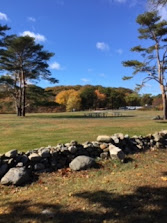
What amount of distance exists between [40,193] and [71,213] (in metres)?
1.02

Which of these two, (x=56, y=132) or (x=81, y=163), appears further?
(x=56, y=132)

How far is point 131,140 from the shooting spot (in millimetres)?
7500

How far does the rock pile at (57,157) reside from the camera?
5.04 metres

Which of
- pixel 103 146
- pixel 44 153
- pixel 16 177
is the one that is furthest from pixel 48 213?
pixel 103 146

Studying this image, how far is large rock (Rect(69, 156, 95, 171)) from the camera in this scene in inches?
222

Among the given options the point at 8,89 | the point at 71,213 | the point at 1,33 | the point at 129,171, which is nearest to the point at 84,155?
the point at 129,171

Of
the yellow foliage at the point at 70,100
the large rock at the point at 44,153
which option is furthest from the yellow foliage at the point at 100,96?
the large rock at the point at 44,153

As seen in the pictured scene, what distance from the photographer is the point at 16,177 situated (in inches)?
191

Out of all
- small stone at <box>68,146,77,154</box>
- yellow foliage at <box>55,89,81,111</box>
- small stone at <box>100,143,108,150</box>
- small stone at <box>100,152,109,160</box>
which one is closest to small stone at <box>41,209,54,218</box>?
small stone at <box>68,146,77,154</box>

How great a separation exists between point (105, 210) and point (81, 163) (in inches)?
82.7

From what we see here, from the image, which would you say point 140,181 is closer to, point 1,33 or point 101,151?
point 101,151

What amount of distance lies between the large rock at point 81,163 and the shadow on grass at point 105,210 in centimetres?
133

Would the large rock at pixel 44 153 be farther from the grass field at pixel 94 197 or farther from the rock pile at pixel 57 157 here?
the grass field at pixel 94 197

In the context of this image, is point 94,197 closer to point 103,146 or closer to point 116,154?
point 116,154
